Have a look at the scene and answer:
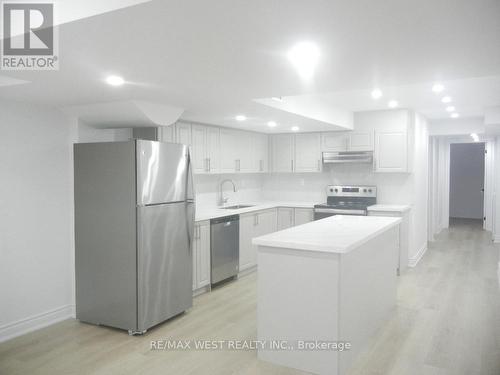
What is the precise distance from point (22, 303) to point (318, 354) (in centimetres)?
276

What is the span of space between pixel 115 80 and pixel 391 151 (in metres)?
4.60

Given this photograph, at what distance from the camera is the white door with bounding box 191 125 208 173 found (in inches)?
205

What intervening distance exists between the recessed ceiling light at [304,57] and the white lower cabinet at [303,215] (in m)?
3.92

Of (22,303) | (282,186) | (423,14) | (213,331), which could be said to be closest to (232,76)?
(423,14)

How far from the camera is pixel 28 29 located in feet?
6.11

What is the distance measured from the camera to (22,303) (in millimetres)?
3746

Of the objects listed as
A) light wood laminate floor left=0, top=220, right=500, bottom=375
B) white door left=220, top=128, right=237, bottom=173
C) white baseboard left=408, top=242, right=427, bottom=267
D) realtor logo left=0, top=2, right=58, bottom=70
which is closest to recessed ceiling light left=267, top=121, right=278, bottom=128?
white door left=220, top=128, right=237, bottom=173

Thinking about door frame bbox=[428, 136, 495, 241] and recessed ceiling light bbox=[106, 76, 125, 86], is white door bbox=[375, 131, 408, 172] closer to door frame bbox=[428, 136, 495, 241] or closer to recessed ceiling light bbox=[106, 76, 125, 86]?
door frame bbox=[428, 136, 495, 241]

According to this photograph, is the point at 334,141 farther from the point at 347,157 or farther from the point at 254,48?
the point at 254,48

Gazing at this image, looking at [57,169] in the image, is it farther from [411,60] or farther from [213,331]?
[411,60]

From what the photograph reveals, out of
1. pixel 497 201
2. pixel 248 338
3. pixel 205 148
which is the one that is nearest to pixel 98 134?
pixel 205 148

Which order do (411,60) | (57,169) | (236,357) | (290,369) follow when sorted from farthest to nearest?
(57,169) < (236,357) < (290,369) < (411,60)

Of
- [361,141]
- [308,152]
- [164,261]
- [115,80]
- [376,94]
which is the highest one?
[376,94]

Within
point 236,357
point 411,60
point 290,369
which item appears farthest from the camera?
point 236,357
